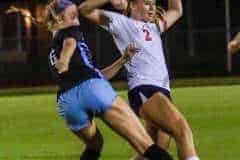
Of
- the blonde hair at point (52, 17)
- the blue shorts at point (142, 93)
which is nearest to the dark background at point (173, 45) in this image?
the blue shorts at point (142, 93)

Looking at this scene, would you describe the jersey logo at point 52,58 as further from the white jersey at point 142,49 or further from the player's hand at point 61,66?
the white jersey at point 142,49

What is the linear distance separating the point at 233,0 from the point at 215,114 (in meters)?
25.9

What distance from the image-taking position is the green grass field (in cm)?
1403

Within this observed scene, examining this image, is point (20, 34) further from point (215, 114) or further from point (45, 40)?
point (215, 114)

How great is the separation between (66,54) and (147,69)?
143cm

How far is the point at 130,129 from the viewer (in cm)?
868

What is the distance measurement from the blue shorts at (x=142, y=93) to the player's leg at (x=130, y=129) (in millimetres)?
1058

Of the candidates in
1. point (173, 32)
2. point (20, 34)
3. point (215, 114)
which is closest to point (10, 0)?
point (20, 34)

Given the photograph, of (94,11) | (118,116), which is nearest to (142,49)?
(94,11)

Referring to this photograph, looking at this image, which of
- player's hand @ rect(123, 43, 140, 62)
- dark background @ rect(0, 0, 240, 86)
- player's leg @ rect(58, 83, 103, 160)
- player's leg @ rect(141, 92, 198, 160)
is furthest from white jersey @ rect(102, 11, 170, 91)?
dark background @ rect(0, 0, 240, 86)

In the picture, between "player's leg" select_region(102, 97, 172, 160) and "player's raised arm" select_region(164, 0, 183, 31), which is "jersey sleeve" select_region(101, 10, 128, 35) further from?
"player's leg" select_region(102, 97, 172, 160)

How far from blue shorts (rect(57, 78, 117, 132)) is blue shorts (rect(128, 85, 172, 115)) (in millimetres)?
941

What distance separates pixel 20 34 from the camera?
45219mm

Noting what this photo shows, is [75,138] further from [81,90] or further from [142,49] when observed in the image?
[81,90]
